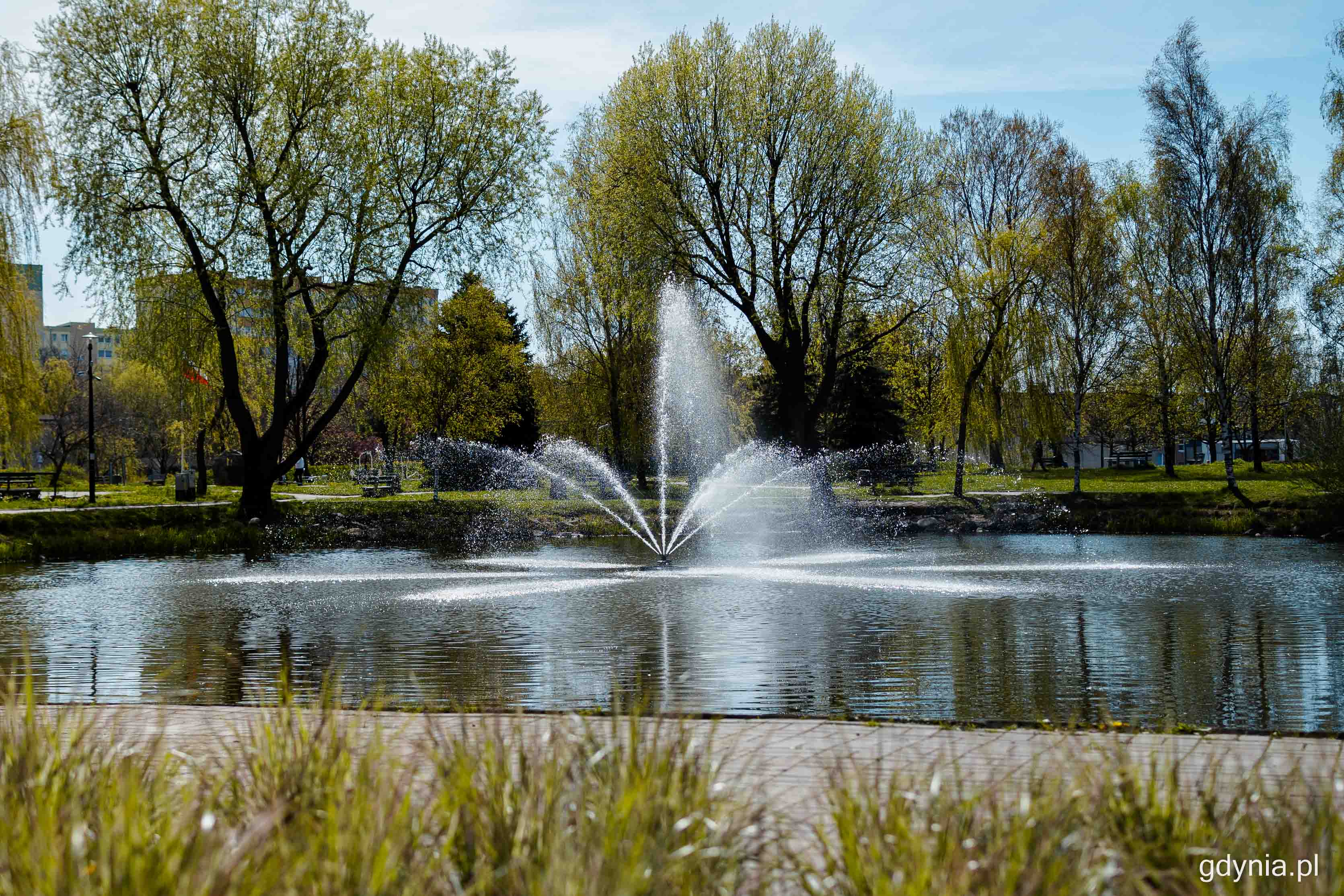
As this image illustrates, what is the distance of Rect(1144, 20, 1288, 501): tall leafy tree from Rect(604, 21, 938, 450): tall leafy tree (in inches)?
312

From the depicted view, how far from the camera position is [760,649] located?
36.0 feet

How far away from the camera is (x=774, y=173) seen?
32656 mm

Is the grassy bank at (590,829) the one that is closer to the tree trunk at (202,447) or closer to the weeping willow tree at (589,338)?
the weeping willow tree at (589,338)

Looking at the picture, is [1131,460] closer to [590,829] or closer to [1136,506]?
[1136,506]

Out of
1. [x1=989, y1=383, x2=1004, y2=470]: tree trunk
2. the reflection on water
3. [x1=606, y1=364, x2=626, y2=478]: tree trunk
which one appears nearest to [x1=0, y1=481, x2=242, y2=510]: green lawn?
the reflection on water

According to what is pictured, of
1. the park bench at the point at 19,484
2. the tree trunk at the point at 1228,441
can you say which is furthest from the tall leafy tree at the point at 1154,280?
the park bench at the point at 19,484

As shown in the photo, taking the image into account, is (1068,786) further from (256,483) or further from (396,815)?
(256,483)

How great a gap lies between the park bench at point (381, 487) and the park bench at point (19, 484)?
11212mm

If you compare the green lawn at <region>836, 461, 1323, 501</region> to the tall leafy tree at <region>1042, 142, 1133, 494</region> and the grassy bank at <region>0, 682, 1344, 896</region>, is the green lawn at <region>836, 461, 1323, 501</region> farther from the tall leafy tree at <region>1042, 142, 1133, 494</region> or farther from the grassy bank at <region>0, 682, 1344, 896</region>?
the grassy bank at <region>0, 682, 1344, 896</region>

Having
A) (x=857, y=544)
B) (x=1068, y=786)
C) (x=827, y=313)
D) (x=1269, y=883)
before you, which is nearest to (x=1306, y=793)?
(x=1068, y=786)

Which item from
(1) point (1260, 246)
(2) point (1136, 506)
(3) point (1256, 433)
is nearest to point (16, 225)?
(2) point (1136, 506)

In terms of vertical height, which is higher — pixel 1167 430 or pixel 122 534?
pixel 1167 430

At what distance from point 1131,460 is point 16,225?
210 feet

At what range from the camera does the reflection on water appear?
8.59m
